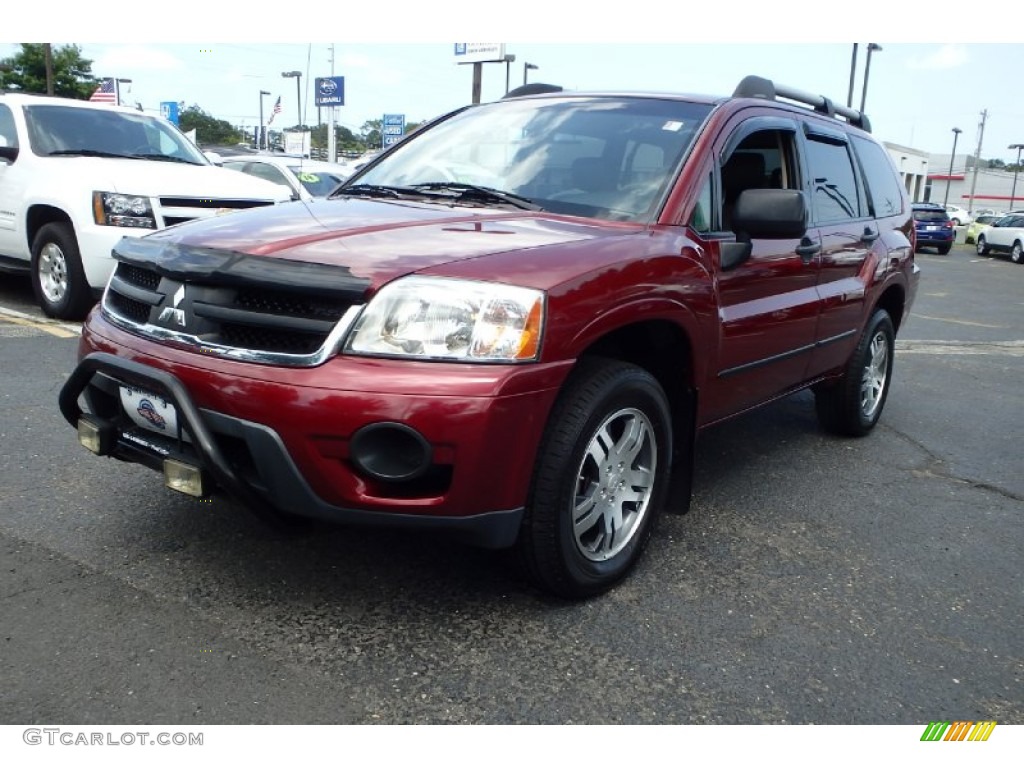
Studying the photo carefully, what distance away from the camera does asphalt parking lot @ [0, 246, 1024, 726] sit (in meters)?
2.42

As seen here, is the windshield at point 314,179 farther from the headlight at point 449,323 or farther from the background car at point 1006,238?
the background car at point 1006,238

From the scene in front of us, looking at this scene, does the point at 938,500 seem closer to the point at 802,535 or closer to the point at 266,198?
the point at 802,535

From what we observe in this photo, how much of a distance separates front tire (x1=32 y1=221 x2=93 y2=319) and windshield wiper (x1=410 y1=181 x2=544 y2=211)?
4393 millimetres

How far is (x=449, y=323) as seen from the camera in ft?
8.23

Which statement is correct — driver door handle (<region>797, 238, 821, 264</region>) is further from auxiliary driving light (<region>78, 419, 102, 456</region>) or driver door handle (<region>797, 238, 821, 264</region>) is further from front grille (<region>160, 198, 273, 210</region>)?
front grille (<region>160, 198, 273, 210</region>)

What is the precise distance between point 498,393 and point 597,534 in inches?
32.6

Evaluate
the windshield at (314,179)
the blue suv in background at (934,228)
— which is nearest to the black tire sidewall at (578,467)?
the windshield at (314,179)

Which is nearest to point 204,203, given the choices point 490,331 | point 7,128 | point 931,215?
point 7,128

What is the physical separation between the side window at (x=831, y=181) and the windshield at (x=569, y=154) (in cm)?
96

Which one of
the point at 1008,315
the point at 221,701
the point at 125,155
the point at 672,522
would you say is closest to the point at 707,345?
the point at 672,522

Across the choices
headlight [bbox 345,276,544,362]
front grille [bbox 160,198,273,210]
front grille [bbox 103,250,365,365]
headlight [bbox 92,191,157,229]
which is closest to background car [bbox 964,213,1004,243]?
front grille [bbox 160,198,273,210]

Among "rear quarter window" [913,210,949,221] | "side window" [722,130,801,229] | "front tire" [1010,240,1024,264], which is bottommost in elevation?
"front tire" [1010,240,1024,264]

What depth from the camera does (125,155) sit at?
779 centimetres

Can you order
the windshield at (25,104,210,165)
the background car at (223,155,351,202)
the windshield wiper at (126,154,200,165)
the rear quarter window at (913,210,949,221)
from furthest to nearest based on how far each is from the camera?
the rear quarter window at (913,210,949,221), the background car at (223,155,351,202), the windshield wiper at (126,154,200,165), the windshield at (25,104,210,165)
